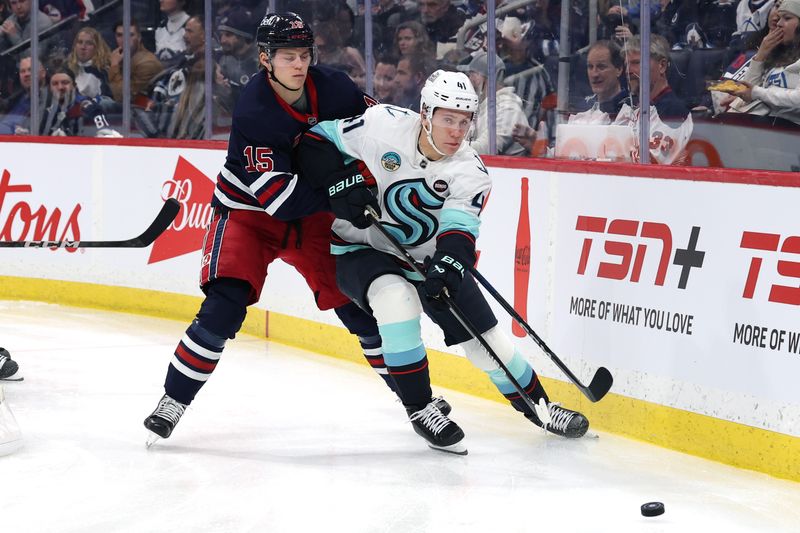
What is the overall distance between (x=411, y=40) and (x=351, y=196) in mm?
1756

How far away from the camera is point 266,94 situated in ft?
10.7

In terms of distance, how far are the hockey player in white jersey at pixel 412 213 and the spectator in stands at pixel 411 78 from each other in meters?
1.39

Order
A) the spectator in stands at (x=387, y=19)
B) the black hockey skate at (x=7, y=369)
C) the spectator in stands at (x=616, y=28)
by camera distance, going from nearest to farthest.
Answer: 1. the spectator in stands at (x=616, y=28)
2. the black hockey skate at (x=7, y=369)
3. the spectator in stands at (x=387, y=19)

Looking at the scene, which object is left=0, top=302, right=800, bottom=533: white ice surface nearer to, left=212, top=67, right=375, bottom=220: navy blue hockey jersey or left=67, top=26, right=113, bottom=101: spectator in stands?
left=212, top=67, right=375, bottom=220: navy blue hockey jersey

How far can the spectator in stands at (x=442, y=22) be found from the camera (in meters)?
4.59

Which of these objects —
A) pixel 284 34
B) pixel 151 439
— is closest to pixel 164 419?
pixel 151 439

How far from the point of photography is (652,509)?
9.12 feet

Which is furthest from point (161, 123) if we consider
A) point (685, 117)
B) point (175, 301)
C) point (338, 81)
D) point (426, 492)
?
point (426, 492)

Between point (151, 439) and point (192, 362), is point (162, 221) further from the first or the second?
point (151, 439)

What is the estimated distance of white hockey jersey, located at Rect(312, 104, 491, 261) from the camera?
323 centimetres

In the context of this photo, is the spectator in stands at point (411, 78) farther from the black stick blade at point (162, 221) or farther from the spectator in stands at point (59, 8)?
the spectator in stands at point (59, 8)

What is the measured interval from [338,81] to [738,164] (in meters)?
1.19

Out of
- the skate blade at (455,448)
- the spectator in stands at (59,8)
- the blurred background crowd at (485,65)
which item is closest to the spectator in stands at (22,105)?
the blurred background crowd at (485,65)

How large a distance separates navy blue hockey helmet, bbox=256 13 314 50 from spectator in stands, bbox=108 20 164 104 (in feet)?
9.63
